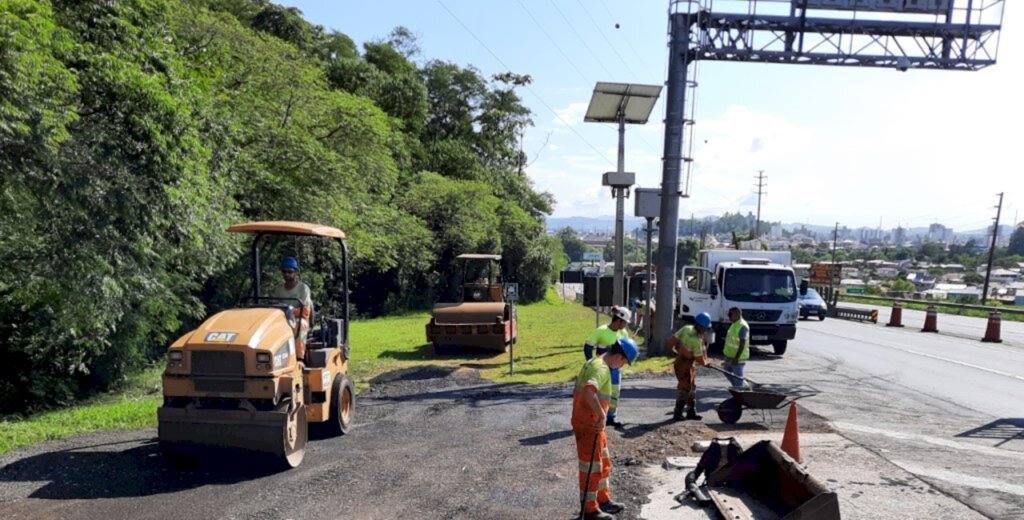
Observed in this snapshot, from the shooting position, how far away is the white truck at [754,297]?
1809 cm

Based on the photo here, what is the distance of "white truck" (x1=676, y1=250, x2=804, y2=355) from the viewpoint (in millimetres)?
18094

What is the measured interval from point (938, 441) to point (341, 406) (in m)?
8.14

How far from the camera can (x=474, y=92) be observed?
171 feet

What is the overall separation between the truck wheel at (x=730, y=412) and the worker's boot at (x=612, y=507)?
3919mm

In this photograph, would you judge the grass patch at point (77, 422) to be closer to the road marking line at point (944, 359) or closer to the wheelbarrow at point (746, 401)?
the wheelbarrow at point (746, 401)

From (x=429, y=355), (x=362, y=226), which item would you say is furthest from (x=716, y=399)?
(x=362, y=226)

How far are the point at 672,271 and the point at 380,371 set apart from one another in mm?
7484

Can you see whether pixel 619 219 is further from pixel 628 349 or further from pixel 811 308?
pixel 811 308

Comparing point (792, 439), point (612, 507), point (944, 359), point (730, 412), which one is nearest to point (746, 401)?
point (730, 412)

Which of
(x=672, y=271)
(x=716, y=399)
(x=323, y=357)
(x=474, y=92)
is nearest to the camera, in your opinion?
(x=323, y=357)

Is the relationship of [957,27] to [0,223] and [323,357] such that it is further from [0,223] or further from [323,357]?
→ [0,223]

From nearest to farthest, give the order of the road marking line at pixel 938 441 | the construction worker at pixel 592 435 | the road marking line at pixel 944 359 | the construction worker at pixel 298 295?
the construction worker at pixel 592 435
the construction worker at pixel 298 295
the road marking line at pixel 938 441
the road marking line at pixel 944 359

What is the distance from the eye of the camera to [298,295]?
8.98m

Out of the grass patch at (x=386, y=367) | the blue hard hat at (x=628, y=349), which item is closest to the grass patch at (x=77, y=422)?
the grass patch at (x=386, y=367)
